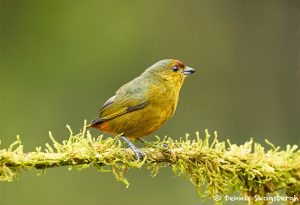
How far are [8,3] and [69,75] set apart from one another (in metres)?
2.15

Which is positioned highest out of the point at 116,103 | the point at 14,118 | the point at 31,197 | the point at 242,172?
the point at 116,103

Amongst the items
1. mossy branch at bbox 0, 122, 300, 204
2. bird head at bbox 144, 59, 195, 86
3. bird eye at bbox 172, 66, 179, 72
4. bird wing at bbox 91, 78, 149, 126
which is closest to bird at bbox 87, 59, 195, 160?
bird wing at bbox 91, 78, 149, 126

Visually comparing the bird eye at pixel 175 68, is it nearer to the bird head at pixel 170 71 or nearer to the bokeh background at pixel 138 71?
the bird head at pixel 170 71

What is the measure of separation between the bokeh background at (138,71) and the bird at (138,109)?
189 inches

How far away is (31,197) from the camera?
1141 cm

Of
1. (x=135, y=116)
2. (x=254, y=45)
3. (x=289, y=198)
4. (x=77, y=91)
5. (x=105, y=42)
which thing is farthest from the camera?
(x=254, y=45)

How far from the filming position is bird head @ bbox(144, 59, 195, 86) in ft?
20.3

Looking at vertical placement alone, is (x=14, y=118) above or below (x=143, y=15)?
below

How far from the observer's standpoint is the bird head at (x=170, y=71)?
6.19m

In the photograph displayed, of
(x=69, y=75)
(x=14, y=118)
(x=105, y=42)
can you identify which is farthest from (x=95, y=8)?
(x=14, y=118)

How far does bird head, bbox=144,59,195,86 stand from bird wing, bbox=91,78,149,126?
370 millimetres

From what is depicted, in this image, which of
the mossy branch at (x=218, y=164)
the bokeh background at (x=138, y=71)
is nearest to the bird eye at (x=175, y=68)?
the mossy branch at (x=218, y=164)

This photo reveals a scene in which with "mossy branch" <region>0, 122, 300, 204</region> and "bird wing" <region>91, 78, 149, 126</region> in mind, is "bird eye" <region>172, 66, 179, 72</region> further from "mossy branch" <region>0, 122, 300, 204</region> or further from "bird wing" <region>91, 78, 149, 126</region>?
"mossy branch" <region>0, 122, 300, 204</region>

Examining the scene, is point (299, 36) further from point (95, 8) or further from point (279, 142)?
point (95, 8)
